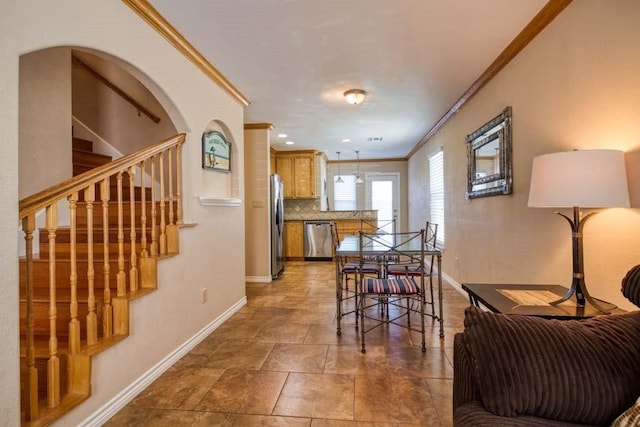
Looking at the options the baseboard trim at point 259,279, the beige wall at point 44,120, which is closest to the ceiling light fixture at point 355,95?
the beige wall at point 44,120

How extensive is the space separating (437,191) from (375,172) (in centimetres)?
312

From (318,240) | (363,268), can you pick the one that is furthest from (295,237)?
(363,268)

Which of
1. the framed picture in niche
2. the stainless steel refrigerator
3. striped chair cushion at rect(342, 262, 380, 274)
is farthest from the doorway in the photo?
the framed picture in niche

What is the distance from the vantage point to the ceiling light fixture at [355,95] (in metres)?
3.56

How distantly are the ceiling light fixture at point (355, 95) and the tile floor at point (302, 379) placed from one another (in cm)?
236

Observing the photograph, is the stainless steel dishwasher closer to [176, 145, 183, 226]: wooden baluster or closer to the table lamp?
[176, 145, 183, 226]: wooden baluster

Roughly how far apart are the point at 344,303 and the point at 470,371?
2.81m

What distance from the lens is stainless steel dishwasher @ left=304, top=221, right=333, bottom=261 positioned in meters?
6.91

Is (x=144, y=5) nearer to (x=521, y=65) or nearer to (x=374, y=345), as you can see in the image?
(x=521, y=65)

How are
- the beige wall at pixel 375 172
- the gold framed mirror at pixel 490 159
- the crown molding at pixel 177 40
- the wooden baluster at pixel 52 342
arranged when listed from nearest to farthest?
the wooden baluster at pixel 52 342 → the crown molding at pixel 177 40 → the gold framed mirror at pixel 490 159 → the beige wall at pixel 375 172

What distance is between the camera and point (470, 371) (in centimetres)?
110

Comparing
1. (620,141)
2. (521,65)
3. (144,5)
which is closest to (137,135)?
(144,5)

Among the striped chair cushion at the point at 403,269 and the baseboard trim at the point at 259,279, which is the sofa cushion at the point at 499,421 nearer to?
the striped chair cushion at the point at 403,269

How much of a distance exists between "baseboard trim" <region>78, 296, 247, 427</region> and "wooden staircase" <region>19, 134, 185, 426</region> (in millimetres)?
178
